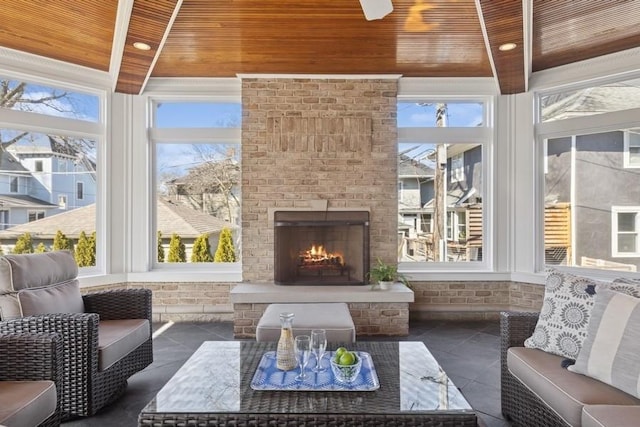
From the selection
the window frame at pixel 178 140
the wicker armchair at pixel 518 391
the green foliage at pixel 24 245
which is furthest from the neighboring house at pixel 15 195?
the wicker armchair at pixel 518 391

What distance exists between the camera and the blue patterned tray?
1810 millimetres

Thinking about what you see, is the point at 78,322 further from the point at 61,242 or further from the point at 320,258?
the point at 320,258

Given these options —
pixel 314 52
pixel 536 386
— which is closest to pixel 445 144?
pixel 314 52

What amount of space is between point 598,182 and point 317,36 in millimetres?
3430

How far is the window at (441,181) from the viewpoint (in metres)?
4.73

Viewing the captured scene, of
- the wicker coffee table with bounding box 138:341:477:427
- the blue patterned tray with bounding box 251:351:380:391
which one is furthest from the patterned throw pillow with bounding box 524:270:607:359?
the blue patterned tray with bounding box 251:351:380:391

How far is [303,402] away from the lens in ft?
5.55

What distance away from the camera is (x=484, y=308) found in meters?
4.56

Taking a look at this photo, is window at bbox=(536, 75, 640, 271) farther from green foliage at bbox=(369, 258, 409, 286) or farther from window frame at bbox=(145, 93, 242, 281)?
window frame at bbox=(145, 93, 242, 281)

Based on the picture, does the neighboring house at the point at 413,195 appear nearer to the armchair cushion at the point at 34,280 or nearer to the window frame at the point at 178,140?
the window frame at the point at 178,140

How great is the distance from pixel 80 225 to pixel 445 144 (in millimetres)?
4440

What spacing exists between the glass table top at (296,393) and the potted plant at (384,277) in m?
1.98

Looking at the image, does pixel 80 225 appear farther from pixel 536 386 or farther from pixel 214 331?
pixel 536 386

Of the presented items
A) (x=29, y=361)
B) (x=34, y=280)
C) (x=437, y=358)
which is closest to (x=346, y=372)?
(x=29, y=361)
